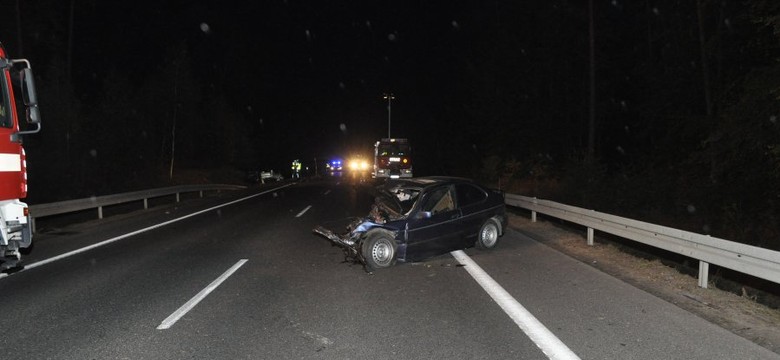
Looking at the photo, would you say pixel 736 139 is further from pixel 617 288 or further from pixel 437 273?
pixel 437 273

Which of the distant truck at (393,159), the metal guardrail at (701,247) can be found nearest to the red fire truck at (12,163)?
the metal guardrail at (701,247)

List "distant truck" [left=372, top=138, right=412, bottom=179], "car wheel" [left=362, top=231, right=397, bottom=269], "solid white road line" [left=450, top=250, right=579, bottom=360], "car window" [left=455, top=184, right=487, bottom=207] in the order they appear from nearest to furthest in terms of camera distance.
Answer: "solid white road line" [left=450, top=250, right=579, bottom=360] < "car wheel" [left=362, top=231, right=397, bottom=269] < "car window" [left=455, top=184, right=487, bottom=207] < "distant truck" [left=372, top=138, right=412, bottom=179]

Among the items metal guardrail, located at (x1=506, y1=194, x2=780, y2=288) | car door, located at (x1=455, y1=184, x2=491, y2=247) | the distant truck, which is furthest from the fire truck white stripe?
the distant truck

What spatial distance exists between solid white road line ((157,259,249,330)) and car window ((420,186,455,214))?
3.44m

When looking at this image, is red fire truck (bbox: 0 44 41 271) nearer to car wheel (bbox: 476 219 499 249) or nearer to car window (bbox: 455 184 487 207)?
car window (bbox: 455 184 487 207)

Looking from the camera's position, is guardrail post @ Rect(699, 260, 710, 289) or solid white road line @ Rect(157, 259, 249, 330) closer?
solid white road line @ Rect(157, 259, 249, 330)

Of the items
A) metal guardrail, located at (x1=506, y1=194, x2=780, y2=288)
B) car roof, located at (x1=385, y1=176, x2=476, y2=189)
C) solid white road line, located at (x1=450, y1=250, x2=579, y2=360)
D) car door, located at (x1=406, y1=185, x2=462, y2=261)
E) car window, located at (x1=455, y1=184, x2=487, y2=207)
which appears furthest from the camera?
car window, located at (x1=455, y1=184, x2=487, y2=207)

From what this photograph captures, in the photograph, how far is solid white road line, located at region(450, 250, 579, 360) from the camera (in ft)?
14.5

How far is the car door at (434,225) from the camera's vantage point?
8195mm

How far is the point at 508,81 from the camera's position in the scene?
36.6m

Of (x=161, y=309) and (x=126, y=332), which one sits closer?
(x=126, y=332)

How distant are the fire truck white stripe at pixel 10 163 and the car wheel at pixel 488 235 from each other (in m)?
7.24

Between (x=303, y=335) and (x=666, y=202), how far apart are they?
15.4 m

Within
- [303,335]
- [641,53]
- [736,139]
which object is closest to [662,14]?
[641,53]
